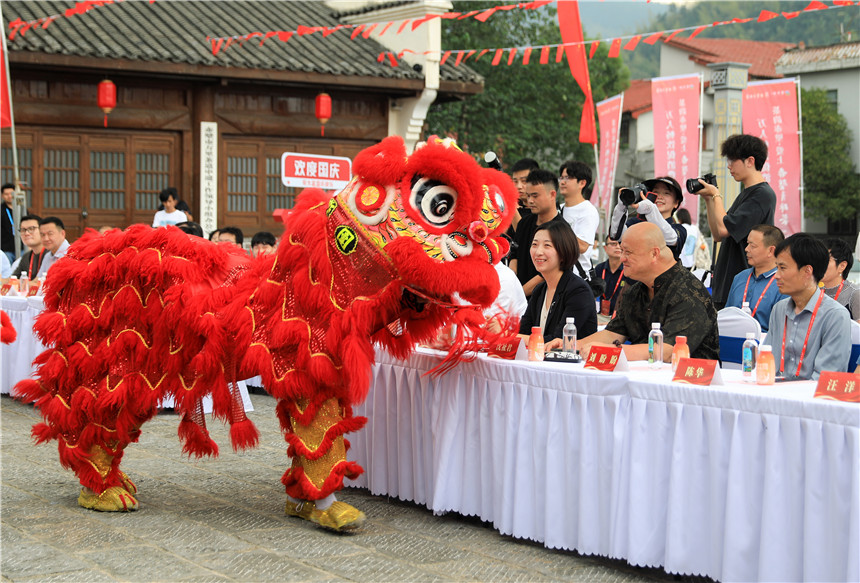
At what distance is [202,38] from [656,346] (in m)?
11.3

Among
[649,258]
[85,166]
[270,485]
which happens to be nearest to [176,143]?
[85,166]

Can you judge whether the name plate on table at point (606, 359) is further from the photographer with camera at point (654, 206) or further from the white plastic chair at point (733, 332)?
the photographer with camera at point (654, 206)

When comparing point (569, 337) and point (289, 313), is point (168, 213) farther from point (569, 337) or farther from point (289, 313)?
point (569, 337)

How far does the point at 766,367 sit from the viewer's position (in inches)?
147

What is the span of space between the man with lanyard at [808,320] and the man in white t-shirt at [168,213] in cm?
792

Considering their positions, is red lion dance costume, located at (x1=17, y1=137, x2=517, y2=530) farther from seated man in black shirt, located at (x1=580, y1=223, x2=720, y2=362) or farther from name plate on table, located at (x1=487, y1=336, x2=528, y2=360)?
seated man in black shirt, located at (x1=580, y1=223, x2=720, y2=362)

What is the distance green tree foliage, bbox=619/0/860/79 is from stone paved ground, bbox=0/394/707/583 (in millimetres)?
39762

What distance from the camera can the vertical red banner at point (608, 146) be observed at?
48.2ft

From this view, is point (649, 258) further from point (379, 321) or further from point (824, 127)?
point (824, 127)

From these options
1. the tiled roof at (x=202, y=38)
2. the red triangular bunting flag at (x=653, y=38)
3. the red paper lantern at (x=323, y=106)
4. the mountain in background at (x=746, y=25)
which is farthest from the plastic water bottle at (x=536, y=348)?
the mountain in background at (x=746, y=25)

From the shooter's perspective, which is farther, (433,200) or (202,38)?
(202,38)

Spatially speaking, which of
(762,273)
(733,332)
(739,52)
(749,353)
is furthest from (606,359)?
(739,52)

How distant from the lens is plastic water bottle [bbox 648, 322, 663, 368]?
13.9 ft

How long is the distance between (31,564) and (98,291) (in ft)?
4.29
